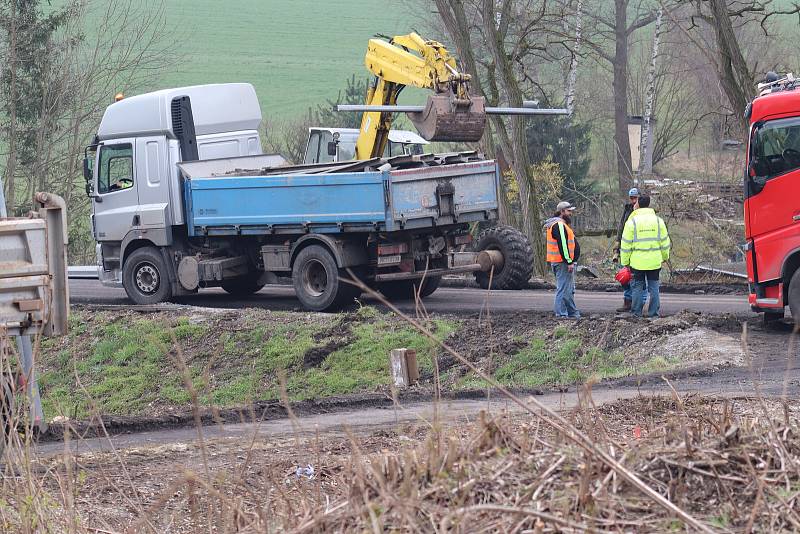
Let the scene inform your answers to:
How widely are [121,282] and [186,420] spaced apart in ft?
30.8

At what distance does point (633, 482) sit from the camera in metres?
3.76

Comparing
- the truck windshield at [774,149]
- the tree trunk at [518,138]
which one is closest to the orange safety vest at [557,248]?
the truck windshield at [774,149]

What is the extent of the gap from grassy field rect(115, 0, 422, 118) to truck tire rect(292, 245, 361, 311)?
113 feet

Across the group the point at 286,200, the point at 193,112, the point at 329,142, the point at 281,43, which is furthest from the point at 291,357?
the point at 281,43

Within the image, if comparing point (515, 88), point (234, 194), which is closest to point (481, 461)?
point (234, 194)

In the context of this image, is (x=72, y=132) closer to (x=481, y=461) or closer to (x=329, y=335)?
(x=329, y=335)

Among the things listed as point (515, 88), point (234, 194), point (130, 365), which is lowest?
point (130, 365)

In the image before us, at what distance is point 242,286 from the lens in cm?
1966

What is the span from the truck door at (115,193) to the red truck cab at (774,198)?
10.4 meters

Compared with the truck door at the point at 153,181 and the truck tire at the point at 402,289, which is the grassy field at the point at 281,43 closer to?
the truck door at the point at 153,181

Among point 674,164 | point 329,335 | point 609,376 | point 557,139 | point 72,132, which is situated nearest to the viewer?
point 609,376

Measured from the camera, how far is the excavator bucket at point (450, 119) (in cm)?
1588

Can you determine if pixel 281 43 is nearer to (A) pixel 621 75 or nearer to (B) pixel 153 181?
(A) pixel 621 75

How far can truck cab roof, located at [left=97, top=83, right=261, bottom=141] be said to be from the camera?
59.2 feet
